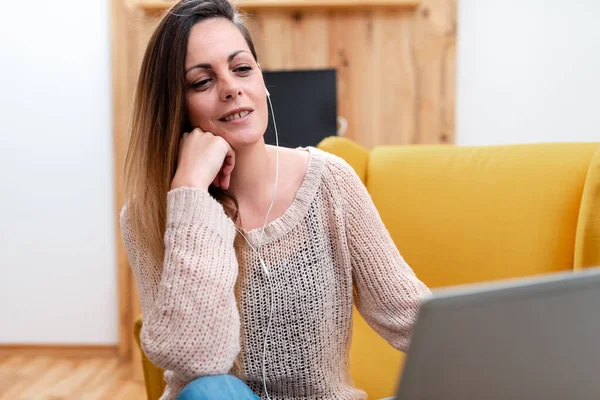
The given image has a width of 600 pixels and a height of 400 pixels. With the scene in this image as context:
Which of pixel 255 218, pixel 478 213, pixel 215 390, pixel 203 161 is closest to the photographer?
pixel 215 390

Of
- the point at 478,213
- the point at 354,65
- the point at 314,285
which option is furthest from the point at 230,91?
the point at 354,65

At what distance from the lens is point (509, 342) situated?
0.50 meters

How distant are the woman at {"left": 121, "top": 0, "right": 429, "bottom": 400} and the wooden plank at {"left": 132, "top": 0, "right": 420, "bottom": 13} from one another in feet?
A: 4.13

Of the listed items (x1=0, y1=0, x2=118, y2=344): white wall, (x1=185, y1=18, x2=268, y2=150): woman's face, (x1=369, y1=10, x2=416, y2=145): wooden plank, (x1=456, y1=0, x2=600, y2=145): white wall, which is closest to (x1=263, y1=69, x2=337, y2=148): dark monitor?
(x1=369, y1=10, x2=416, y2=145): wooden plank

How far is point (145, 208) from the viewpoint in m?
1.21

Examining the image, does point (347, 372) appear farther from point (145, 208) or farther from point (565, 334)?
point (565, 334)

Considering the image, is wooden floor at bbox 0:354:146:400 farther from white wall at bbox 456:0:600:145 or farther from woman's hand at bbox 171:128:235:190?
white wall at bbox 456:0:600:145

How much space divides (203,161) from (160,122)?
5.6 inches

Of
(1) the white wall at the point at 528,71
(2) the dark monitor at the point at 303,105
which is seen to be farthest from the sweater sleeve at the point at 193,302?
(1) the white wall at the point at 528,71

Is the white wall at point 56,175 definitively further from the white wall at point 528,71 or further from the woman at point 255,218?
the woman at point 255,218

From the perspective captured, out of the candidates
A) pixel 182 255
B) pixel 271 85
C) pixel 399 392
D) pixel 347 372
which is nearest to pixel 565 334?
pixel 399 392

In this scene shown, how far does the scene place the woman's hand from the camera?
3.75 ft

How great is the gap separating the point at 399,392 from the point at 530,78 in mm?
2277

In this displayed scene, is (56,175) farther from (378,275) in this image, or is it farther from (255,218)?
(378,275)
